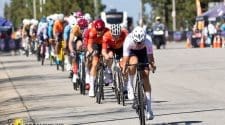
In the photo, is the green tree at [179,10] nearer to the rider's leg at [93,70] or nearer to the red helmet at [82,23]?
the red helmet at [82,23]

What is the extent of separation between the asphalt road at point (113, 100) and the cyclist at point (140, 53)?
2.69ft

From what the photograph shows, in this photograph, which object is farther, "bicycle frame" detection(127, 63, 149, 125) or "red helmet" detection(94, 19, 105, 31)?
"red helmet" detection(94, 19, 105, 31)

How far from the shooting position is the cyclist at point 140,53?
11844 millimetres

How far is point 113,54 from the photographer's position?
50.3 ft

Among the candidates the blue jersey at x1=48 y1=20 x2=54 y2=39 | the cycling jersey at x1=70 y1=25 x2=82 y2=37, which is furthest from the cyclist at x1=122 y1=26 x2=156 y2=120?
the blue jersey at x1=48 y1=20 x2=54 y2=39

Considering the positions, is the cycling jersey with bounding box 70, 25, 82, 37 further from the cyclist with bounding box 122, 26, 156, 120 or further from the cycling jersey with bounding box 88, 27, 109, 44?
the cyclist with bounding box 122, 26, 156, 120

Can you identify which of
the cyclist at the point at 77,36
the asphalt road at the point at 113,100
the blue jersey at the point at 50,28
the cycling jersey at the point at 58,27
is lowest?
the asphalt road at the point at 113,100

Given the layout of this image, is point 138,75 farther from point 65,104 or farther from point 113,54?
point 65,104

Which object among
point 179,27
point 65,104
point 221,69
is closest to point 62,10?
point 179,27

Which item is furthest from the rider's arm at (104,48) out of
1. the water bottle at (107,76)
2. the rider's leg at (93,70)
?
the water bottle at (107,76)

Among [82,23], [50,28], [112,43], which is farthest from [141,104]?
[50,28]

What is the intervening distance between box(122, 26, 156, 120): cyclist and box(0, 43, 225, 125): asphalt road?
82cm

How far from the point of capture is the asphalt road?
13.3 meters

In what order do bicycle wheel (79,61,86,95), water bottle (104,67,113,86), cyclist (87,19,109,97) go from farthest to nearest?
bicycle wheel (79,61,86,95)
water bottle (104,67,113,86)
cyclist (87,19,109,97)
